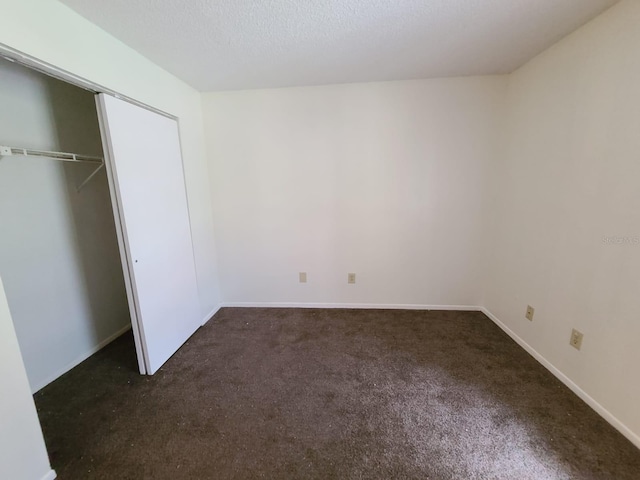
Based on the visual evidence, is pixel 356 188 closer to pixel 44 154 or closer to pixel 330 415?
pixel 330 415

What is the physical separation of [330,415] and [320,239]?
1663 millimetres

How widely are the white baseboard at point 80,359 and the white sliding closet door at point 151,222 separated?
65 cm

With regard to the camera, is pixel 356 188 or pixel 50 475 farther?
pixel 356 188

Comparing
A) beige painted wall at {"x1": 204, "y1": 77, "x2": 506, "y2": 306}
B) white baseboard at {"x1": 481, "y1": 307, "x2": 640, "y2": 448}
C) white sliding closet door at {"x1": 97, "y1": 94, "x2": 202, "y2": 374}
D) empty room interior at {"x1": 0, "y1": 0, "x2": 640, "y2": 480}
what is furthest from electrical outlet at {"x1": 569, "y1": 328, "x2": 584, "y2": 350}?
white sliding closet door at {"x1": 97, "y1": 94, "x2": 202, "y2": 374}

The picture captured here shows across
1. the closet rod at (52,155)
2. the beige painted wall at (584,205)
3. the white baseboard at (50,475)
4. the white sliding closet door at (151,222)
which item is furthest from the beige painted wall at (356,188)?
the white baseboard at (50,475)

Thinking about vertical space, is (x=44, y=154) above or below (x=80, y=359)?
above

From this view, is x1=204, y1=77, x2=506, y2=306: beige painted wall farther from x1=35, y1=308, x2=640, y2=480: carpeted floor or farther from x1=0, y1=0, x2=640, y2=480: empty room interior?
x1=35, y1=308, x2=640, y2=480: carpeted floor

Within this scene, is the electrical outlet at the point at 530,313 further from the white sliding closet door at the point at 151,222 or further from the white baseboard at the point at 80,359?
the white baseboard at the point at 80,359

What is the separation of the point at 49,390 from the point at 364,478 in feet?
7.25

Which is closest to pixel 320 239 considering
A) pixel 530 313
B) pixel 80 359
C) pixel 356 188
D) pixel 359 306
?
pixel 356 188

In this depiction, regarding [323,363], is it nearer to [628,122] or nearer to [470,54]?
[628,122]

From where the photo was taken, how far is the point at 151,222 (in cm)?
199

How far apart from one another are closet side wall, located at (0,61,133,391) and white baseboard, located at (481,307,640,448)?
A: 369cm

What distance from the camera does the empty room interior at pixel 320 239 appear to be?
4.61 feet
